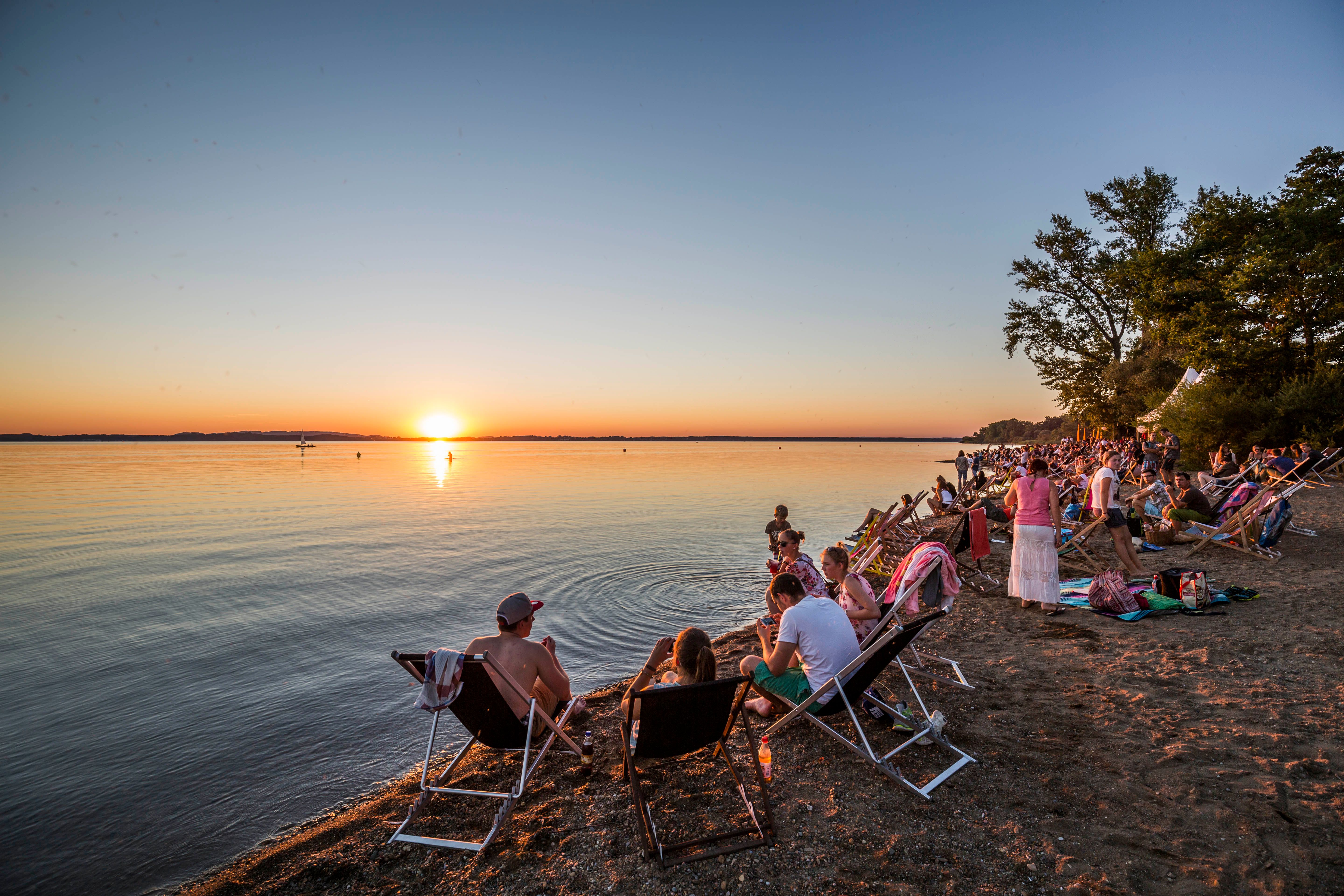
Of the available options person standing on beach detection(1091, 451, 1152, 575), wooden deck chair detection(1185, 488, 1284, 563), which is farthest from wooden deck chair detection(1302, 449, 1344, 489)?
person standing on beach detection(1091, 451, 1152, 575)

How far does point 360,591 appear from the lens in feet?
36.4

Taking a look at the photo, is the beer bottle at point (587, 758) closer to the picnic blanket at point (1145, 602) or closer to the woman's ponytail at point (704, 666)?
the woman's ponytail at point (704, 666)

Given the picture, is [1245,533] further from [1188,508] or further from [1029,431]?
[1029,431]

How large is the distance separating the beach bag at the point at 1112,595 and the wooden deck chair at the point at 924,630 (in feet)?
9.34

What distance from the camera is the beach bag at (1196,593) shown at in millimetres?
6941

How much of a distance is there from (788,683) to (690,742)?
1.07 m

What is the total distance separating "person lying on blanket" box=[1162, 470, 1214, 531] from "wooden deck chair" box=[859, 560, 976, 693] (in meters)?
8.82

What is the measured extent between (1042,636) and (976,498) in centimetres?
955

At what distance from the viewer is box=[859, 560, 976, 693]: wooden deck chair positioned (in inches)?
173

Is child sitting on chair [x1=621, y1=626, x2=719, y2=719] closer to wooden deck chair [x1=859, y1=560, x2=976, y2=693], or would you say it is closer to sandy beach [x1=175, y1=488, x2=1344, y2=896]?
sandy beach [x1=175, y1=488, x2=1344, y2=896]

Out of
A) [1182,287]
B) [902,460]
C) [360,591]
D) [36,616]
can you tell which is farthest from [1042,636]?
[902,460]

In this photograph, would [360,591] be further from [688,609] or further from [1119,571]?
[1119,571]

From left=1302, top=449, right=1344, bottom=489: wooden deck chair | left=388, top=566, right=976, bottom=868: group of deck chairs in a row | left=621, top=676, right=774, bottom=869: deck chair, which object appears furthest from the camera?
left=1302, top=449, right=1344, bottom=489: wooden deck chair

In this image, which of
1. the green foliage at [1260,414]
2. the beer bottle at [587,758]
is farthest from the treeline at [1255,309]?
the beer bottle at [587,758]
